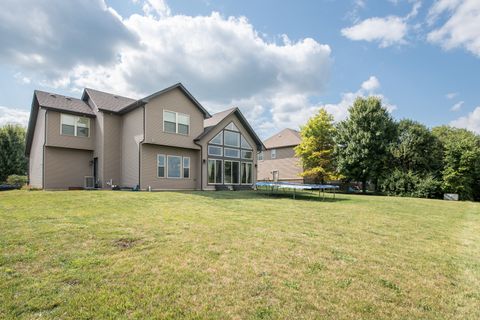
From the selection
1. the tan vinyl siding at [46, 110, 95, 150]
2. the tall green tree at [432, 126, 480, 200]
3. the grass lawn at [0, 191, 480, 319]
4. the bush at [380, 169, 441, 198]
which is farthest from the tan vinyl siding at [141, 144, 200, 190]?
the tall green tree at [432, 126, 480, 200]

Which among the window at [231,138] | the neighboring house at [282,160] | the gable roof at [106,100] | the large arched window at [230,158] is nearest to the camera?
the gable roof at [106,100]

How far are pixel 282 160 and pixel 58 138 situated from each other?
26.5 m

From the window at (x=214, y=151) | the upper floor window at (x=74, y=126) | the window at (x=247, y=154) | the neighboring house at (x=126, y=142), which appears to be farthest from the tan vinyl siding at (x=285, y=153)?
the upper floor window at (x=74, y=126)

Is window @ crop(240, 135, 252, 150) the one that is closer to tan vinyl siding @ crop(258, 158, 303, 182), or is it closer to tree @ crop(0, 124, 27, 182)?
tan vinyl siding @ crop(258, 158, 303, 182)

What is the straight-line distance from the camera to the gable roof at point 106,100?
1872 cm

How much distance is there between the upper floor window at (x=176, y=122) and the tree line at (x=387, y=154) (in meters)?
16.5

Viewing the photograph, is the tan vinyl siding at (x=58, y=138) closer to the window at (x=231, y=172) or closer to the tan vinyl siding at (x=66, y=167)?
the tan vinyl siding at (x=66, y=167)

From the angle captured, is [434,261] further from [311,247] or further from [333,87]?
[333,87]

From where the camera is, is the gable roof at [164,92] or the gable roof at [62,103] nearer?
the gable roof at [164,92]

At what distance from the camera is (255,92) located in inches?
1008

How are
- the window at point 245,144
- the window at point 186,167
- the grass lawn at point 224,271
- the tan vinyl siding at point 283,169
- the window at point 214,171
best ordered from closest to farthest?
1. the grass lawn at point 224,271
2. the window at point 186,167
3. the window at point 214,171
4. the window at point 245,144
5. the tan vinyl siding at point 283,169

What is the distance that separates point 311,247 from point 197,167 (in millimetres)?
15008

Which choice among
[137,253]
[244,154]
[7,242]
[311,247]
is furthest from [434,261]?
[244,154]

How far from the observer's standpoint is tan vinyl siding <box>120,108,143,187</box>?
17.4 meters
